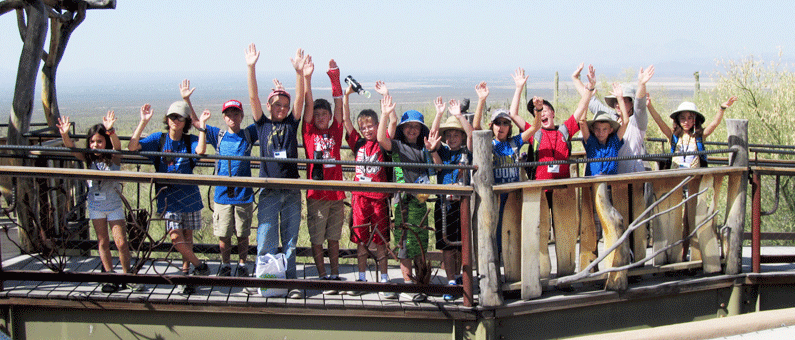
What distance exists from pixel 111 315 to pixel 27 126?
3.29m

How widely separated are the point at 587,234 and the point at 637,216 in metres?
0.51

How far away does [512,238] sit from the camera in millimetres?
6043

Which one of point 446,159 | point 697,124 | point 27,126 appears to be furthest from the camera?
point 27,126

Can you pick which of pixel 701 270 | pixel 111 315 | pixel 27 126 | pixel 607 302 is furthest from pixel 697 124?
pixel 27 126

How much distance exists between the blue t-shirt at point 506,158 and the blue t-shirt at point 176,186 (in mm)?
2744

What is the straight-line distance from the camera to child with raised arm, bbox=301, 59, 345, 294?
245 inches

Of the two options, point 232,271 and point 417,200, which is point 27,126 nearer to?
point 232,271

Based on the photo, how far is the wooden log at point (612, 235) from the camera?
20.2 ft

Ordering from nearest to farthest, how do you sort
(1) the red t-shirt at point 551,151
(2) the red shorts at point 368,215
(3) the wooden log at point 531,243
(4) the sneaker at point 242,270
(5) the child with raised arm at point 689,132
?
(3) the wooden log at point 531,243 → (2) the red shorts at point 368,215 → (1) the red t-shirt at point 551,151 → (4) the sneaker at point 242,270 → (5) the child with raised arm at point 689,132

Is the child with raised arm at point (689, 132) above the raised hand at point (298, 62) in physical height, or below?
below

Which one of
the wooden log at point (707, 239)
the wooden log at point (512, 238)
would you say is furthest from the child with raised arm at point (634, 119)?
the wooden log at point (512, 238)

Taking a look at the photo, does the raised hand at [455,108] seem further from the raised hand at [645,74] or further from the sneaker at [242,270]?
the sneaker at [242,270]

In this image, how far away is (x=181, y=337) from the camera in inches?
236

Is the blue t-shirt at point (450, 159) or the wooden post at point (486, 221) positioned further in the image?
the blue t-shirt at point (450, 159)
